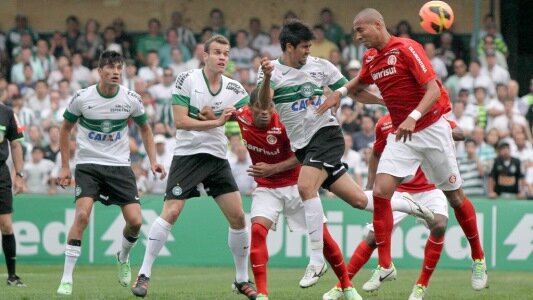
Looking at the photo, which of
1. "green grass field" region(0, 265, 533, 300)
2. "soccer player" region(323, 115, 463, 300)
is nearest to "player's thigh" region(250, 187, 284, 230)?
"green grass field" region(0, 265, 533, 300)

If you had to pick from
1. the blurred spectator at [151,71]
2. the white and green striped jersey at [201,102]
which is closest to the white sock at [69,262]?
the white and green striped jersey at [201,102]

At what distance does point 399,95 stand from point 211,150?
211cm

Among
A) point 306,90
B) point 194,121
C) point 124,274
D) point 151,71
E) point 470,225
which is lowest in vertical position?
point 124,274

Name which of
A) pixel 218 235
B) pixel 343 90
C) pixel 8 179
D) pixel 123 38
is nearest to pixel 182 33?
pixel 123 38

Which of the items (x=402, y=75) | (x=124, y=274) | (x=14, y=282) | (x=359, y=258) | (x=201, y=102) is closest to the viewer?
(x=402, y=75)

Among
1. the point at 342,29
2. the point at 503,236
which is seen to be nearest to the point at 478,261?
the point at 503,236

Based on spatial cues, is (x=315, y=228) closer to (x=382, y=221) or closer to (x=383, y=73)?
(x=382, y=221)

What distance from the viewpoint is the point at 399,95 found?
1269cm

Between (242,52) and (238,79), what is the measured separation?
1.16 metres

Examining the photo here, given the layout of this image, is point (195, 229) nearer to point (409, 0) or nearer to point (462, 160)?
point (462, 160)

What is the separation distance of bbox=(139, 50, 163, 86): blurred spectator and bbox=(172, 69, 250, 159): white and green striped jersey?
1151 cm

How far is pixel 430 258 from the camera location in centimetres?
1347

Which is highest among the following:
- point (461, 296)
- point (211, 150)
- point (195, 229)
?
point (211, 150)

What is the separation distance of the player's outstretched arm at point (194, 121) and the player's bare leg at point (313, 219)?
3.10 ft
